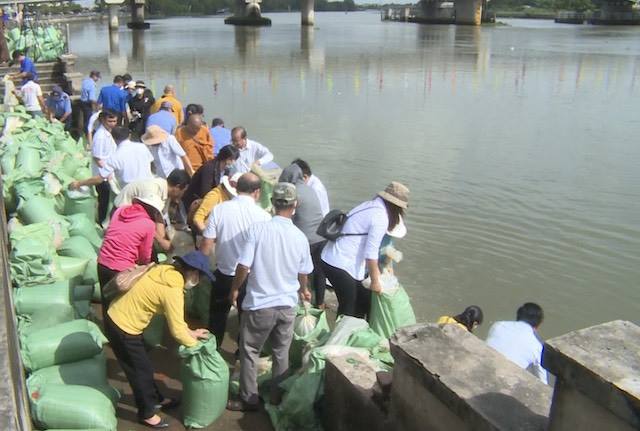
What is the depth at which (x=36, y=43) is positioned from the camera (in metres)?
18.7

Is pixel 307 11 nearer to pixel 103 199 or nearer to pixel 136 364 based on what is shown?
pixel 103 199

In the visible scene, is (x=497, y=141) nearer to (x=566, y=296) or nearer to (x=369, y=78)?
(x=566, y=296)

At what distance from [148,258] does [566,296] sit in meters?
4.99

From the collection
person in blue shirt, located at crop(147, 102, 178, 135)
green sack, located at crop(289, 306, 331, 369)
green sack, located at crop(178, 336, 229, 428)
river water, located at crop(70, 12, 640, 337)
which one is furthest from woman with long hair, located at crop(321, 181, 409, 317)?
person in blue shirt, located at crop(147, 102, 178, 135)

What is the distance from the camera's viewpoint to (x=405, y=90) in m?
22.2

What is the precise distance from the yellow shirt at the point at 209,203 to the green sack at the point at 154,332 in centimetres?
79

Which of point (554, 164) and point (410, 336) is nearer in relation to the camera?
point (410, 336)

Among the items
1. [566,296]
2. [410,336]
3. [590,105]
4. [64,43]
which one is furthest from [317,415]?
[64,43]

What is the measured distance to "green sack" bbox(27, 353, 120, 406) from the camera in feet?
12.8

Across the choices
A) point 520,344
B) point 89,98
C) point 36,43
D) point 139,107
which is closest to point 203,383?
point 520,344

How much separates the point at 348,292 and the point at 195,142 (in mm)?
3019

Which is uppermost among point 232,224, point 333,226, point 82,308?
point 232,224

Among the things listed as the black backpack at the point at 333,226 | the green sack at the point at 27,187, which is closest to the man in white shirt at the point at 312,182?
the black backpack at the point at 333,226

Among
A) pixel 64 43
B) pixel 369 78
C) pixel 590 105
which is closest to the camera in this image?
pixel 590 105
